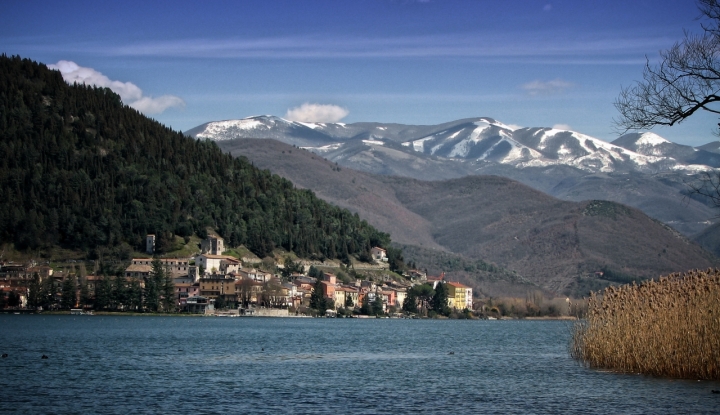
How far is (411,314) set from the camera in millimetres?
185250

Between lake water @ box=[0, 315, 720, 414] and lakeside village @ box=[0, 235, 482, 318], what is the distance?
69914mm

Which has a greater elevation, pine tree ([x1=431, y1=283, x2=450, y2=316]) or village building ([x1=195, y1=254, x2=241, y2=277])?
village building ([x1=195, y1=254, x2=241, y2=277])

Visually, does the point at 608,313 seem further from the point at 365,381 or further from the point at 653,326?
the point at 365,381

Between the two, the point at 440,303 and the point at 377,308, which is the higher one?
the point at 440,303

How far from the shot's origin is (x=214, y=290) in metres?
164

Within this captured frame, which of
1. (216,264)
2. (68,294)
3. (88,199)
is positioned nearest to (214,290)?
(216,264)

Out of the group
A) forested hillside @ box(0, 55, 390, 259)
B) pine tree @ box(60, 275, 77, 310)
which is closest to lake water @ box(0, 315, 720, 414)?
pine tree @ box(60, 275, 77, 310)

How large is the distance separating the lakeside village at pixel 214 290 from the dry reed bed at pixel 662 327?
355 feet

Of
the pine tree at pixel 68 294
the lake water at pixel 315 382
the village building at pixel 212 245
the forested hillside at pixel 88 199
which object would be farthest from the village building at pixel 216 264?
the lake water at pixel 315 382

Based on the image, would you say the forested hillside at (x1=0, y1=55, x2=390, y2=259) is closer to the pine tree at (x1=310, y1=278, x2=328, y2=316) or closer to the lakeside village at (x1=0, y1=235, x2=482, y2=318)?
the lakeside village at (x1=0, y1=235, x2=482, y2=318)

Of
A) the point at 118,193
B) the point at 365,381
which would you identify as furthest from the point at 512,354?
the point at 118,193

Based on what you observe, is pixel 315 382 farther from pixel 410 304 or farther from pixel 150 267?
pixel 410 304

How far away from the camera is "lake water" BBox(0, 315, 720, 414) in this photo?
37603 millimetres

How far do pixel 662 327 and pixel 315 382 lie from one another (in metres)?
16.0
